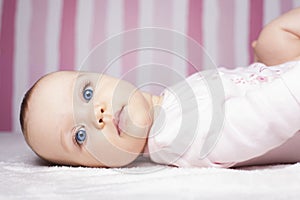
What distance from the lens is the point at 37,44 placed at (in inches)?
69.6

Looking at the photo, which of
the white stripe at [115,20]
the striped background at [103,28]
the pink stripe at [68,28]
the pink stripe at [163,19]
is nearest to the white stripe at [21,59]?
the striped background at [103,28]

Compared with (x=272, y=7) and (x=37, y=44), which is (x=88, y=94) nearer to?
(x=37, y=44)

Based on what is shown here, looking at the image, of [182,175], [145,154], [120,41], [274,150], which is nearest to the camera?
[182,175]

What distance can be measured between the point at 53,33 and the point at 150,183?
3.23ft

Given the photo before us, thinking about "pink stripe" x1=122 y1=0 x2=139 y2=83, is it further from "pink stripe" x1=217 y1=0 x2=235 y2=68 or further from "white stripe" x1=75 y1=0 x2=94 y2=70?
"pink stripe" x1=217 y1=0 x2=235 y2=68

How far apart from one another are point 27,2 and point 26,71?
207mm

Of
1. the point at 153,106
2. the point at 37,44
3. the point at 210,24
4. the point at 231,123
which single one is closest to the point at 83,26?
the point at 37,44

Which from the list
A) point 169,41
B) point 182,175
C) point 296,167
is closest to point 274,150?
point 296,167

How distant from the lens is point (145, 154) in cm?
120

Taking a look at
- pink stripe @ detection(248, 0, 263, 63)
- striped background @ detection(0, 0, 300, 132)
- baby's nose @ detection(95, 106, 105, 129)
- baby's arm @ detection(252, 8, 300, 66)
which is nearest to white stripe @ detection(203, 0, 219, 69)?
striped background @ detection(0, 0, 300, 132)

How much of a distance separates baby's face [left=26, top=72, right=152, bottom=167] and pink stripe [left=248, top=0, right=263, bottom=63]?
64 cm

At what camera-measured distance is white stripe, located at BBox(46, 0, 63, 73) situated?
1.76m

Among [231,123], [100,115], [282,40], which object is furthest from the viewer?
[282,40]

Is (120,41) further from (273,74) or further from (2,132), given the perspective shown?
(273,74)
